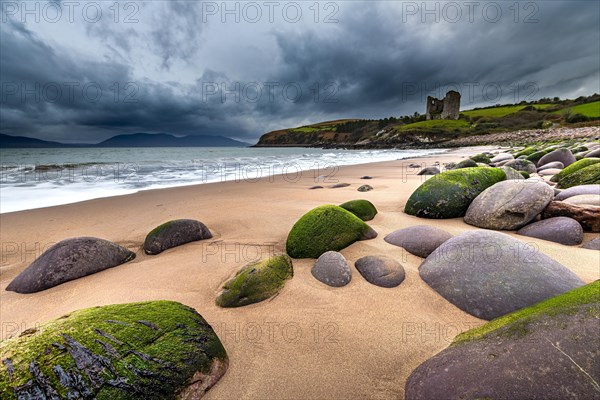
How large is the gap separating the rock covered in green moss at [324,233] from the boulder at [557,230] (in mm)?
2011

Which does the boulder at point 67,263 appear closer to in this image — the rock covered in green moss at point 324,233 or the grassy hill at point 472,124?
the rock covered in green moss at point 324,233

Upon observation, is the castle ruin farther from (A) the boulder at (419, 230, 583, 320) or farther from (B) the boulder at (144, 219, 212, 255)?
(B) the boulder at (144, 219, 212, 255)

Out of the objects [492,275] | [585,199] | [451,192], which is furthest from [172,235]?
[585,199]

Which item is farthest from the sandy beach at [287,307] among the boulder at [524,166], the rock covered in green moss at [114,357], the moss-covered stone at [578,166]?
the boulder at [524,166]

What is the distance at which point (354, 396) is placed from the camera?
1.49 m

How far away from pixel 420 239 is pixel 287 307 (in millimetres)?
1784

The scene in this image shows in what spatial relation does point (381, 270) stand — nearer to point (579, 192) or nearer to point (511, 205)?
point (511, 205)

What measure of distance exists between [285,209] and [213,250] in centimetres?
200

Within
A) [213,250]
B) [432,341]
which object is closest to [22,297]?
[213,250]

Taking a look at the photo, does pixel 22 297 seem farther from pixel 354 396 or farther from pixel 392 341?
pixel 392 341

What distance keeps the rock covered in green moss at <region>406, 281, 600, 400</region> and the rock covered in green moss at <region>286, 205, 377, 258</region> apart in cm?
Result: 164

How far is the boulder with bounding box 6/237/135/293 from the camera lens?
2770 mm

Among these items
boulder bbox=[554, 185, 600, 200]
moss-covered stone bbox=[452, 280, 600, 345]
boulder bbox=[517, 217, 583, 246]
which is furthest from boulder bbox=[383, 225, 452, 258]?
boulder bbox=[554, 185, 600, 200]

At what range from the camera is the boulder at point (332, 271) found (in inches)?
98.8
